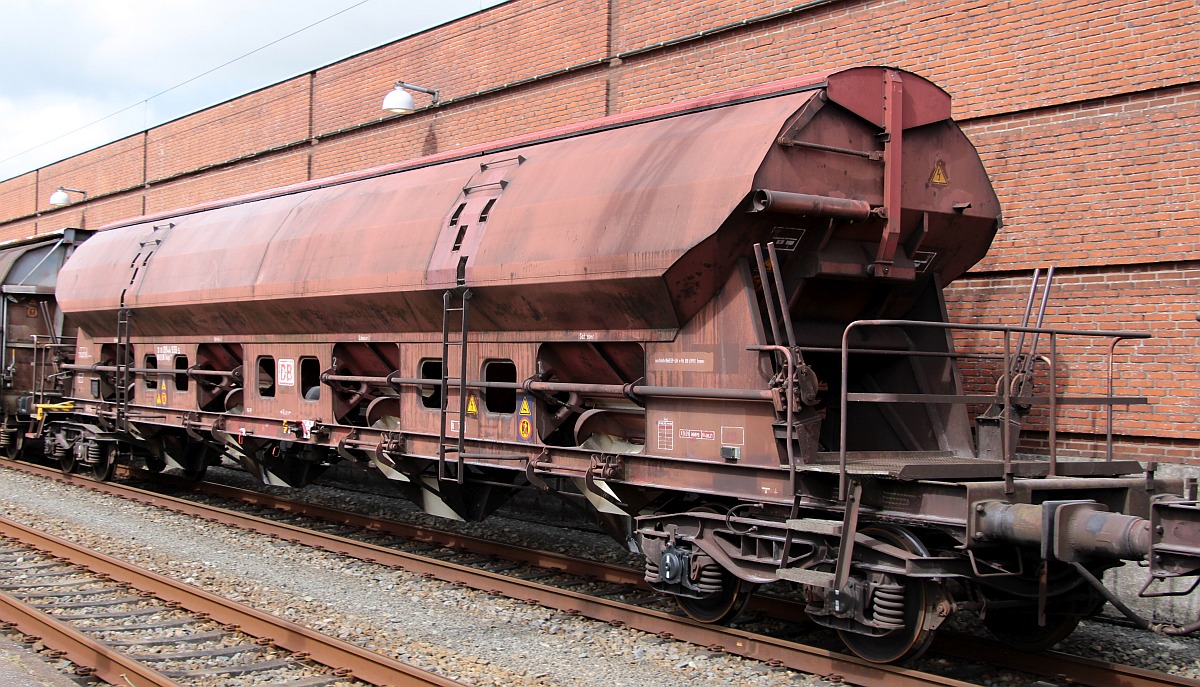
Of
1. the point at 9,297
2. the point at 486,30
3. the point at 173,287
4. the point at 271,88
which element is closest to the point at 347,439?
the point at 173,287

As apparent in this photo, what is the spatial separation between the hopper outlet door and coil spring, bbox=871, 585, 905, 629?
173 inches

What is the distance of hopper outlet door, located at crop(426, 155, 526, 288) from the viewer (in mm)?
8688

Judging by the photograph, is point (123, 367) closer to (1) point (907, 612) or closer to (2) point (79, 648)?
(2) point (79, 648)

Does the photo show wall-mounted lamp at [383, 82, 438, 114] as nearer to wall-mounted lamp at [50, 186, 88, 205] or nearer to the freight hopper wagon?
the freight hopper wagon

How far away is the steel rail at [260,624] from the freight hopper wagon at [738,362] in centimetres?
210

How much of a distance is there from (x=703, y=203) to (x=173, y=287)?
850cm

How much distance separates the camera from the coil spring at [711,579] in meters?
7.00

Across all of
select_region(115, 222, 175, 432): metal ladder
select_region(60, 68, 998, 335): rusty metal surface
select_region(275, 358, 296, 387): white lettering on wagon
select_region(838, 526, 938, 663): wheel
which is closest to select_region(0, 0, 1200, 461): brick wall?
select_region(60, 68, 998, 335): rusty metal surface

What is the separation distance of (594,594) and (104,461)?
9990 millimetres

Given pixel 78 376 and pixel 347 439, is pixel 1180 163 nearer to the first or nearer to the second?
pixel 347 439

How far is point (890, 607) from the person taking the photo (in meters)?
6.04

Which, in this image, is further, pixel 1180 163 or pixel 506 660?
pixel 1180 163

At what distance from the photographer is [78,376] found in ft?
50.9

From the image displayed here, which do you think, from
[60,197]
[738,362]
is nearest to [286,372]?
[738,362]
